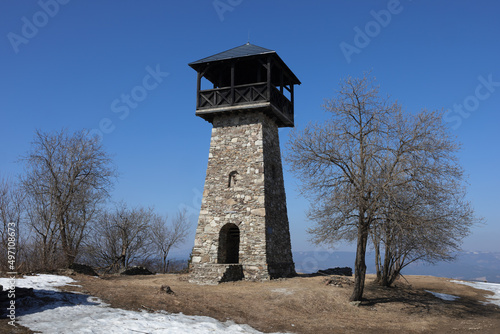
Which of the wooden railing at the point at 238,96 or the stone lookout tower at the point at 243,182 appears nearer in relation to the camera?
the stone lookout tower at the point at 243,182

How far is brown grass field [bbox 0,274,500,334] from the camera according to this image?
368 inches

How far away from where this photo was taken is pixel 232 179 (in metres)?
16.7

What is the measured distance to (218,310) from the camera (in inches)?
385

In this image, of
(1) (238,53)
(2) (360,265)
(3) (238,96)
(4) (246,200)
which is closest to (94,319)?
(2) (360,265)

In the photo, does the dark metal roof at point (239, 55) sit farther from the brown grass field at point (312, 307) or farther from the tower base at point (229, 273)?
the brown grass field at point (312, 307)

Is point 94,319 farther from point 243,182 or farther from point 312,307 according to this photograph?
point 243,182

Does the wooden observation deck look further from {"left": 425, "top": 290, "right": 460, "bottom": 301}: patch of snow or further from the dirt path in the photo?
{"left": 425, "top": 290, "right": 460, "bottom": 301}: patch of snow

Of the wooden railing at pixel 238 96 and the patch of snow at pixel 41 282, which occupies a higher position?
the wooden railing at pixel 238 96

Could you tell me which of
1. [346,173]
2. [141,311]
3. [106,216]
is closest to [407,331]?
[346,173]

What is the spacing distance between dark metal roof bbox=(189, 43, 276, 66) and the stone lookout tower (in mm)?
37

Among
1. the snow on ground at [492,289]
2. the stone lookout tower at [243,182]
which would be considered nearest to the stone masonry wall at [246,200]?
the stone lookout tower at [243,182]

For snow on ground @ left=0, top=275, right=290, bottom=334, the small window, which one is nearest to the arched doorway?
the small window

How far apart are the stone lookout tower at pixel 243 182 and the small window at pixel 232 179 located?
5 cm

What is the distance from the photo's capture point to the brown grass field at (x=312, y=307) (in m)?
9.34
